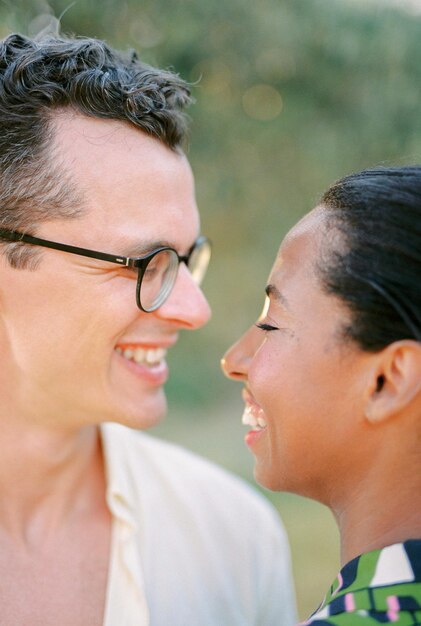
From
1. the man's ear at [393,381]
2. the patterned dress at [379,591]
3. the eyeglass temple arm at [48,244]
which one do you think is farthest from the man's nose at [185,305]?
the patterned dress at [379,591]

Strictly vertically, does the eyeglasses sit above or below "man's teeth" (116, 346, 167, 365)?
above

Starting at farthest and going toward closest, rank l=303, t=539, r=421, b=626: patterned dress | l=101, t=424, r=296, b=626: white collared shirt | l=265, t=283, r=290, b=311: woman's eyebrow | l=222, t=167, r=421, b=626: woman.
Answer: l=101, t=424, r=296, b=626: white collared shirt → l=265, t=283, r=290, b=311: woman's eyebrow → l=222, t=167, r=421, b=626: woman → l=303, t=539, r=421, b=626: patterned dress

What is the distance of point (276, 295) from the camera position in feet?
7.33

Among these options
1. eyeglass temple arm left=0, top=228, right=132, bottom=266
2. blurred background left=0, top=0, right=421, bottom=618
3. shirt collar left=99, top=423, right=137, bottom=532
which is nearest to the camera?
eyeglass temple arm left=0, top=228, right=132, bottom=266

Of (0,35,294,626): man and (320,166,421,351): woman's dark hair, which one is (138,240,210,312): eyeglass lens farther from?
(320,166,421,351): woman's dark hair

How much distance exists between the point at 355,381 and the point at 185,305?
0.90 meters

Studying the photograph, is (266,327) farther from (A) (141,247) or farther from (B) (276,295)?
(A) (141,247)

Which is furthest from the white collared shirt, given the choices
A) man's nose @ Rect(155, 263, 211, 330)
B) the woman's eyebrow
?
the woman's eyebrow

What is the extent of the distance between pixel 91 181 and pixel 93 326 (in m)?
0.48

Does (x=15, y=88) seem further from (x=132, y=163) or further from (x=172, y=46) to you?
(x=172, y=46)

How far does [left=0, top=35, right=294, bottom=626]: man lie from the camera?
262 centimetres


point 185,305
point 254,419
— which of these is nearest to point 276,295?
point 254,419

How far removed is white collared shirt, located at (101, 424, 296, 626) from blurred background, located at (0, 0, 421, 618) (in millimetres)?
1508

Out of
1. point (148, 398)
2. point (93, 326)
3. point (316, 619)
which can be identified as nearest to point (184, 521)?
point (148, 398)
